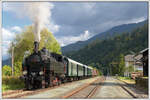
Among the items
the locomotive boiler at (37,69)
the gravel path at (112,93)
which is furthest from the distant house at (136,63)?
the locomotive boiler at (37,69)

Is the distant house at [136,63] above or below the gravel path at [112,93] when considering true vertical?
above

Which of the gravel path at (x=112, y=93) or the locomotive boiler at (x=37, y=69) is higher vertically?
the locomotive boiler at (x=37, y=69)

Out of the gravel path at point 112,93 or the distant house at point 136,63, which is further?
the distant house at point 136,63

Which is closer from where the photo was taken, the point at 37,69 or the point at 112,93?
the point at 112,93

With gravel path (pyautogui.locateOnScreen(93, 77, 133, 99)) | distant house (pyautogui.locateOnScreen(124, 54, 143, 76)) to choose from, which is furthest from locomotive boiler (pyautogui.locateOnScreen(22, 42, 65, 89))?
distant house (pyautogui.locateOnScreen(124, 54, 143, 76))

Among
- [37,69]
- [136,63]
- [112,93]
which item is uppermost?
[37,69]

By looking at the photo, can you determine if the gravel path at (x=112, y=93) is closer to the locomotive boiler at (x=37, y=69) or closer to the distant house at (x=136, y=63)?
the locomotive boiler at (x=37, y=69)

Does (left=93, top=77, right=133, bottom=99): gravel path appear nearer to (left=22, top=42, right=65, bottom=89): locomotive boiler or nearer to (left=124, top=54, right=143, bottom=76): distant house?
(left=22, top=42, right=65, bottom=89): locomotive boiler

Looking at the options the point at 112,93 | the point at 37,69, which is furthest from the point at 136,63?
the point at 37,69

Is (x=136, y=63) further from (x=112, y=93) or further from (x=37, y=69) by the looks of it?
(x=37, y=69)

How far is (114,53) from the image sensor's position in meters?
196

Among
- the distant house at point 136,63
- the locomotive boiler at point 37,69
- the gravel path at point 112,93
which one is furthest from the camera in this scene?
the distant house at point 136,63

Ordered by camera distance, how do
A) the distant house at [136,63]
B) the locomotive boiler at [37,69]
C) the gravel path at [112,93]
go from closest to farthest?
the gravel path at [112,93], the locomotive boiler at [37,69], the distant house at [136,63]

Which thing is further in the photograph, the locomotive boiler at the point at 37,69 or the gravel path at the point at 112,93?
the locomotive boiler at the point at 37,69
